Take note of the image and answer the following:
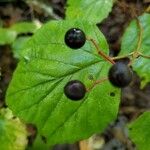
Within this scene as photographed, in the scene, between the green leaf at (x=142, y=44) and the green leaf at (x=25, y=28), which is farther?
the green leaf at (x=25, y=28)

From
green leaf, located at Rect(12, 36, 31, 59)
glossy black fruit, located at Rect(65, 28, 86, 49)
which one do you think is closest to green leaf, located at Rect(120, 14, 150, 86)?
glossy black fruit, located at Rect(65, 28, 86, 49)

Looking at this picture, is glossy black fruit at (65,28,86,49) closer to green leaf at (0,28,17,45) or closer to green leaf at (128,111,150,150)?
green leaf at (128,111,150,150)

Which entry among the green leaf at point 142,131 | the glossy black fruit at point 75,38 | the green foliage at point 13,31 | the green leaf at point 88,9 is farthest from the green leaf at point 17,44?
→ the glossy black fruit at point 75,38

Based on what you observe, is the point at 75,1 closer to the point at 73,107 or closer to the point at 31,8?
the point at 73,107

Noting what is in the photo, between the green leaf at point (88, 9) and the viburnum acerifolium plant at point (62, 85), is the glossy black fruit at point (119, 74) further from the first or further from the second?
the green leaf at point (88, 9)

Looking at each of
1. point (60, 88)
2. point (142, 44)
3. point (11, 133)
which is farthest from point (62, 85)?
point (11, 133)

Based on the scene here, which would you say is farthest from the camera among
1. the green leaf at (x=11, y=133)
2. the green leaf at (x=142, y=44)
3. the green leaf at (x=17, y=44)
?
the green leaf at (x=17, y=44)

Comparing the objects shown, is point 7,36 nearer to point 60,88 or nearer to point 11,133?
point 11,133

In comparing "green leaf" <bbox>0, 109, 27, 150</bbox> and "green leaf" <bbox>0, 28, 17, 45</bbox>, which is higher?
"green leaf" <bbox>0, 28, 17, 45</bbox>
